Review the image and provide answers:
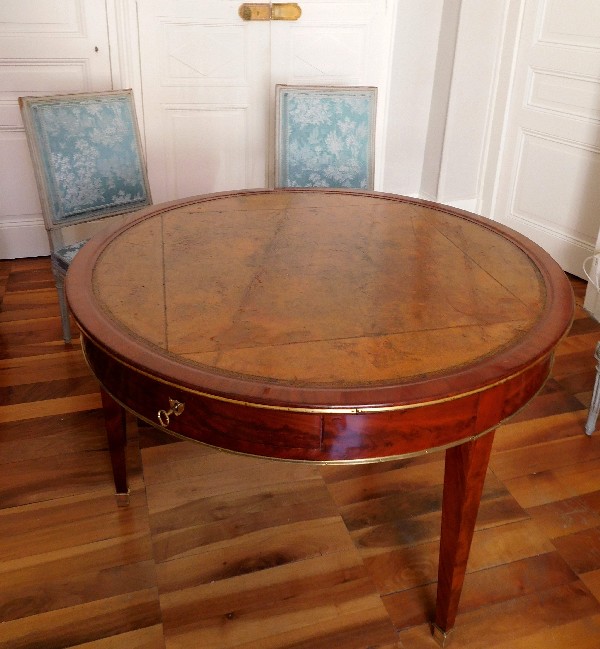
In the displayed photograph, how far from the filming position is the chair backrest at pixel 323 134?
2.37 metres

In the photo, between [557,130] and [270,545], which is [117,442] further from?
[557,130]

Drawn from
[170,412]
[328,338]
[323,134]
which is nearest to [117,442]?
[170,412]

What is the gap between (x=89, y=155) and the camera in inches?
87.2

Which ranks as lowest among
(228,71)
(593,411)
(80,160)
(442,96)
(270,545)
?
(270,545)

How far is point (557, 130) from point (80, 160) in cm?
215

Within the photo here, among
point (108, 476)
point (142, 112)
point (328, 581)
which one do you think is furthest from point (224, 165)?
point (328, 581)

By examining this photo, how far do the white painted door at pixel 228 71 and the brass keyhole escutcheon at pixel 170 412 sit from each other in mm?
2224

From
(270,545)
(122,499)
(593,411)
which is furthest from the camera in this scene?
(593,411)

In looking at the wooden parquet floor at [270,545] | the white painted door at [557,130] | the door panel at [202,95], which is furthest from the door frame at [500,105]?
the wooden parquet floor at [270,545]

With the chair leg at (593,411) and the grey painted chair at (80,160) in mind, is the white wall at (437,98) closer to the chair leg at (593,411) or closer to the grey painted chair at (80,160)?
the grey painted chair at (80,160)

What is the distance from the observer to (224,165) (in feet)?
10.6

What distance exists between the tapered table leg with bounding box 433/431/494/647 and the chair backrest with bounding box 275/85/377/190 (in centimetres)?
143

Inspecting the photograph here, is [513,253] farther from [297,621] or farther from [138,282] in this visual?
[297,621]

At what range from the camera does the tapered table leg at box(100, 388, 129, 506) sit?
1.62 meters
